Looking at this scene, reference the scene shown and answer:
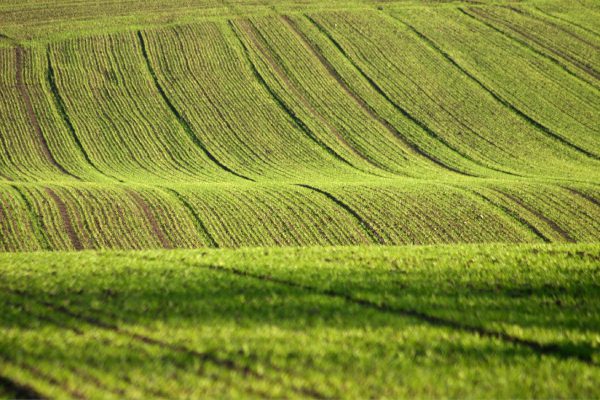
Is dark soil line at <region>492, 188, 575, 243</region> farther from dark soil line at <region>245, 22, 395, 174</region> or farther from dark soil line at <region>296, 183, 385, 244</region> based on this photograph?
dark soil line at <region>245, 22, 395, 174</region>

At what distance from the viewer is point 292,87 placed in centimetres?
5350

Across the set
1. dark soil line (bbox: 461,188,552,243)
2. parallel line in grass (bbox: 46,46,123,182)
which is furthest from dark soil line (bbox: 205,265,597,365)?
parallel line in grass (bbox: 46,46,123,182)

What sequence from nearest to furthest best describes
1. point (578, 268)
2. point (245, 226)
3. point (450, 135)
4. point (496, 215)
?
1. point (578, 268)
2. point (245, 226)
3. point (496, 215)
4. point (450, 135)

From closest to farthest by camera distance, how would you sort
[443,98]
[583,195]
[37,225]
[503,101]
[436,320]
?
[436,320] < [37,225] < [583,195] < [503,101] < [443,98]

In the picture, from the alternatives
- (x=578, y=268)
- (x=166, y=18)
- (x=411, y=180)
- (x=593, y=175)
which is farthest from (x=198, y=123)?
(x=578, y=268)

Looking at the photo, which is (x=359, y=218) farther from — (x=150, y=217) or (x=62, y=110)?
(x=62, y=110)

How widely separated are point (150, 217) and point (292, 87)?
1132 inches

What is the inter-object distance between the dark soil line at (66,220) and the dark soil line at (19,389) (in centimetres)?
1854

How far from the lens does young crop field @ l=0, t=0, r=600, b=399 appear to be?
8.13m

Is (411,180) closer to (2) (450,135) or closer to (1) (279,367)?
(2) (450,135)

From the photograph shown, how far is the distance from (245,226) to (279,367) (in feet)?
66.0

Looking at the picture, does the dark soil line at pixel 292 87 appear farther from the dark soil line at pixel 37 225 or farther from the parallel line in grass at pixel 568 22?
the parallel line in grass at pixel 568 22

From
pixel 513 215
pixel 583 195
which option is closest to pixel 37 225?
pixel 513 215

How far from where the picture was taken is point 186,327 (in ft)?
30.3
